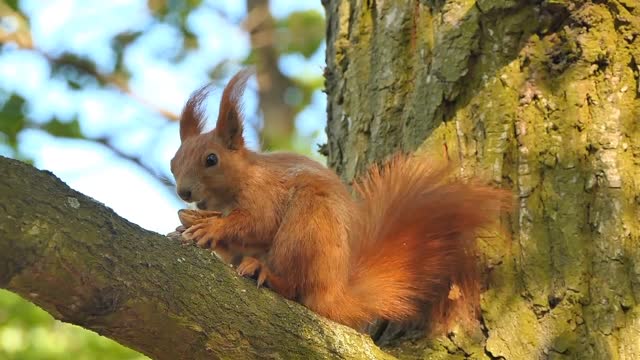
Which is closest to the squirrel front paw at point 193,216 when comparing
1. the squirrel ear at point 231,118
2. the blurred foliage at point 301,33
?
the squirrel ear at point 231,118

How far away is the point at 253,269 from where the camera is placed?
7.19 feet

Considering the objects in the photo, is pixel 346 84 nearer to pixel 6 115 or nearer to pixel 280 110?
pixel 6 115

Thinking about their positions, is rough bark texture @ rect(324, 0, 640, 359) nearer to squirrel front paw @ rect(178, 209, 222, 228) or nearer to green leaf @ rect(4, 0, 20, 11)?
squirrel front paw @ rect(178, 209, 222, 228)

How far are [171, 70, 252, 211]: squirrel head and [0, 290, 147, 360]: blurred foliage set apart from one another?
5.59ft

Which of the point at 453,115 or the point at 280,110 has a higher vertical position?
the point at 280,110

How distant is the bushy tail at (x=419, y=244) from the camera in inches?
88.0

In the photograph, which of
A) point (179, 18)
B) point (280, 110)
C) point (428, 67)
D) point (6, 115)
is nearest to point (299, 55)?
point (280, 110)

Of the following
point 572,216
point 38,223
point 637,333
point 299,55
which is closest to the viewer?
point 38,223

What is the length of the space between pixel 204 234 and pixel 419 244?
0.53 m

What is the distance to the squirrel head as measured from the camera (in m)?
2.52

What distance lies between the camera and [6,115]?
411 cm

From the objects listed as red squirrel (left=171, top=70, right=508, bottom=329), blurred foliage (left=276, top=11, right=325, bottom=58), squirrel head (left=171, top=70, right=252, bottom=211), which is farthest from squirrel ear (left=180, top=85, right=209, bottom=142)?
blurred foliage (left=276, top=11, right=325, bottom=58)

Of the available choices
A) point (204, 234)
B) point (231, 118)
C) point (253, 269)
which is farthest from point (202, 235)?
point (231, 118)

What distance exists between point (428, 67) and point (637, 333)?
904mm
